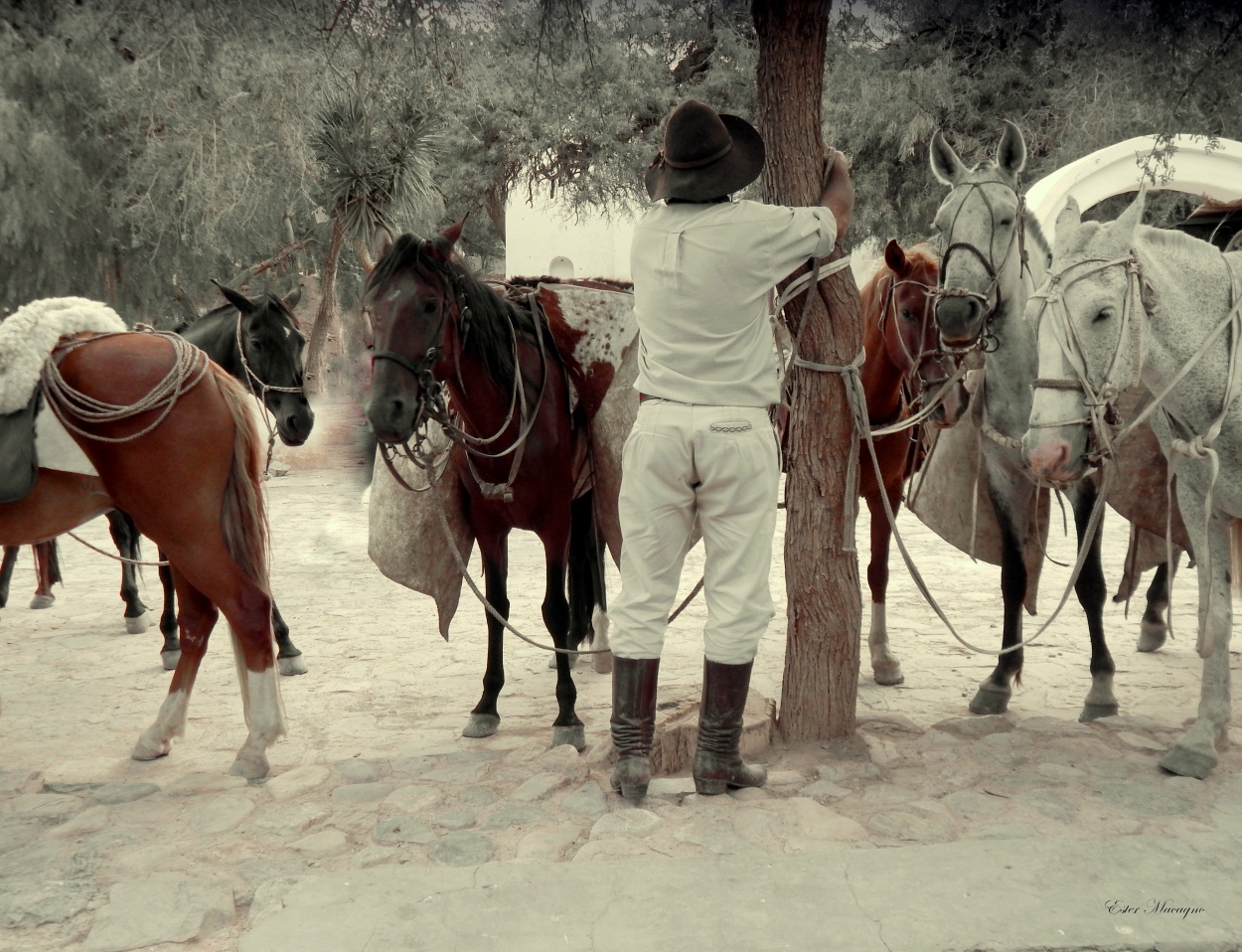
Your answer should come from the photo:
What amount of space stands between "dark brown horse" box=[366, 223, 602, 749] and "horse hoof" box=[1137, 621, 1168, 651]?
11.2 ft

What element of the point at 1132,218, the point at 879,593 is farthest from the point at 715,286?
the point at 879,593

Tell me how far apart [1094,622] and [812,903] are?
2481mm

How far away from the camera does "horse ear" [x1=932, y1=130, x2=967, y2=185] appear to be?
4582mm

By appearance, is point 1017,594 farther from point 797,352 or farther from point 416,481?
point 416,481

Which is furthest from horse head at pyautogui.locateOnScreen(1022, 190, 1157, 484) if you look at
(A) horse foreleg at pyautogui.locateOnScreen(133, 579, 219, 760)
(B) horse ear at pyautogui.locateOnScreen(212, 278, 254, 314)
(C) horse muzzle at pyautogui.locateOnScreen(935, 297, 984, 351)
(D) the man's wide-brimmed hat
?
(B) horse ear at pyautogui.locateOnScreen(212, 278, 254, 314)

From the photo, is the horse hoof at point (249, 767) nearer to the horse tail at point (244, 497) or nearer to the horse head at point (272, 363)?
the horse tail at point (244, 497)

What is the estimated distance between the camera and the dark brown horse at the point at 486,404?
4.14 m

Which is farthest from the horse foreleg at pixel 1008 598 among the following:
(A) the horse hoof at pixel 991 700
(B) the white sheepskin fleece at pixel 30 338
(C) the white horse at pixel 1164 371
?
(B) the white sheepskin fleece at pixel 30 338

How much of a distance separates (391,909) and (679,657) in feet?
10.7

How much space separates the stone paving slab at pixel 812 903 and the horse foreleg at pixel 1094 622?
139 cm

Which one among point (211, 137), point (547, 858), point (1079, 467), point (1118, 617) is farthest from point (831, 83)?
point (547, 858)

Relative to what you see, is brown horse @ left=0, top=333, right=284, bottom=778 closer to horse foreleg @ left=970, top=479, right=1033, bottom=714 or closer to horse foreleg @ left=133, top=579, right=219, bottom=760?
horse foreleg @ left=133, top=579, right=219, bottom=760

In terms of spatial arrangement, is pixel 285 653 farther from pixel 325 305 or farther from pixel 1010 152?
pixel 325 305

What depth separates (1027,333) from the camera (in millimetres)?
4578
